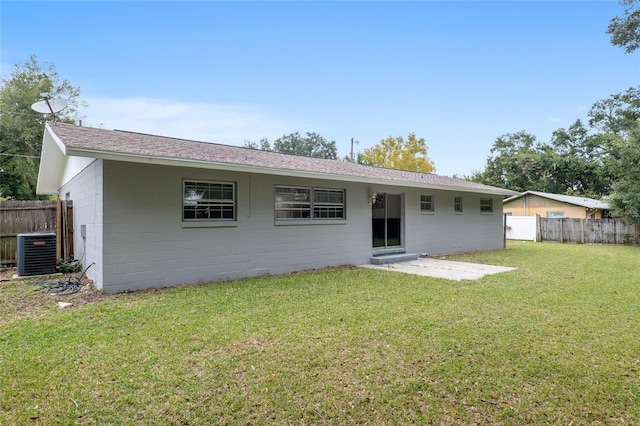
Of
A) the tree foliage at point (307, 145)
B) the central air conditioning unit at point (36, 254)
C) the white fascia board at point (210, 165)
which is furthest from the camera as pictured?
the tree foliage at point (307, 145)

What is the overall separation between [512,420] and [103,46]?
15.1 metres

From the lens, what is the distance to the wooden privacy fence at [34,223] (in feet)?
28.7

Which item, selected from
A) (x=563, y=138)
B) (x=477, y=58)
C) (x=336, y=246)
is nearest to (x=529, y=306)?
(x=336, y=246)

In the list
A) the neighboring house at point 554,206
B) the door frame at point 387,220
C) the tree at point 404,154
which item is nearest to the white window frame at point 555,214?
the neighboring house at point 554,206

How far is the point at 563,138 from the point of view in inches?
1405

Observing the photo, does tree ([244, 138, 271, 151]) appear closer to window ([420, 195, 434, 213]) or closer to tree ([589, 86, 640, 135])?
window ([420, 195, 434, 213])

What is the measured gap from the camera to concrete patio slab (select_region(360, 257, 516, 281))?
7723 millimetres

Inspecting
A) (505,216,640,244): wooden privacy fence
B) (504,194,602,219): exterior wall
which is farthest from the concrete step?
(504,194,602,219): exterior wall

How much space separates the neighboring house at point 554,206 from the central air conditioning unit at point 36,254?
77.4 ft

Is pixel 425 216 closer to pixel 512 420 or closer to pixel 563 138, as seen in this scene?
pixel 512 420

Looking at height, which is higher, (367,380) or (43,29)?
(43,29)

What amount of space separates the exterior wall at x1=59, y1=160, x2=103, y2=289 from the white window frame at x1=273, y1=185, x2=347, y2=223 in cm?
341

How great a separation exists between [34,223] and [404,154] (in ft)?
89.7

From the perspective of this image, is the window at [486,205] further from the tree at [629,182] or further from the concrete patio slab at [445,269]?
the concrete patio slab at [445,269]
